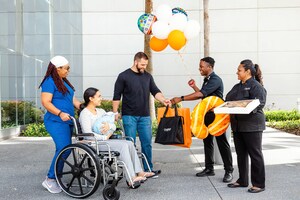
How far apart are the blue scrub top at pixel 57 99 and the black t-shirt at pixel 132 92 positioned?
828 mm

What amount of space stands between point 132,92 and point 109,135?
978 millimetres

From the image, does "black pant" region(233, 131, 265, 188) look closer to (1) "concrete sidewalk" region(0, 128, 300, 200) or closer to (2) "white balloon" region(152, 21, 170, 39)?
(1) "concrete sidewalk" region(0, 128, 300, 200)

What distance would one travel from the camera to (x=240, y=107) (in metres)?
5.46

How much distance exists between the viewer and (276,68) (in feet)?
61.4

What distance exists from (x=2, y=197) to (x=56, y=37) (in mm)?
11461

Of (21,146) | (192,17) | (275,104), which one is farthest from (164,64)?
(21,146)

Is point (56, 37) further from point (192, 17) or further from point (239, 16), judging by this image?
point (239, 16)

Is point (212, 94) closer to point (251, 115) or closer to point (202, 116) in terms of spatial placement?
point (202, 116)

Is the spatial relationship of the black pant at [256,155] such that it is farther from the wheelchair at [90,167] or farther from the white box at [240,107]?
the wheelchair at [90,167]

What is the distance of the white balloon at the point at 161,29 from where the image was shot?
7113 mm

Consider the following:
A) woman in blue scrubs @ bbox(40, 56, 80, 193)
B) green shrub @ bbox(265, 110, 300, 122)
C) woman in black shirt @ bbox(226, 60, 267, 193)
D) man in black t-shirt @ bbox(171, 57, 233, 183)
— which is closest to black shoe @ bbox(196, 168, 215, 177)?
man in black t-shirt @ bbox(171, 57, 233, 183)

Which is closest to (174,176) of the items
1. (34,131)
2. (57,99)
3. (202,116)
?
(202,116)

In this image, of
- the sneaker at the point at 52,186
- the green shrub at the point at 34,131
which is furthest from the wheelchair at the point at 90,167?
the green shrub at the point at 34,131

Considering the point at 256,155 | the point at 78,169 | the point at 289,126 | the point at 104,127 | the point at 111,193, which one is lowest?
the point at 289,126
